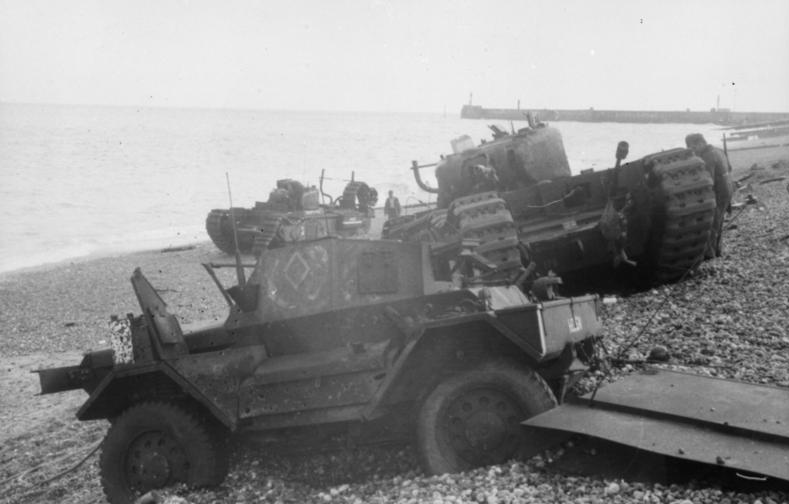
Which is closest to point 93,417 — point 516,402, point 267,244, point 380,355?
point 267,244

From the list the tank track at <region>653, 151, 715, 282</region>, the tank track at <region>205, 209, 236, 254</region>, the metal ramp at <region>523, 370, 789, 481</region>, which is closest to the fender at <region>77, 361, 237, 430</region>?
the metal ramp at <region>523, 370, 789, 481</region>

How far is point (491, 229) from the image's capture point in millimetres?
9977

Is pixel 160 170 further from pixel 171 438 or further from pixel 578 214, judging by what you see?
pixel 171 438

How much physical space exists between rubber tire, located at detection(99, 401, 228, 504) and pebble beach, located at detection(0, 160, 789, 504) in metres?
0.21

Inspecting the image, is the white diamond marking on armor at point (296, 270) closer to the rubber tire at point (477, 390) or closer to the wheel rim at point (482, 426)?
the rubber tire at point (477, 390)

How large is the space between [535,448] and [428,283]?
1.80m

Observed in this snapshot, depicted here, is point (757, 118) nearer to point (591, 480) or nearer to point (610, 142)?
point (610, 142)

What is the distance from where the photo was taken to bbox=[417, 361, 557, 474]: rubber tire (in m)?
5.86

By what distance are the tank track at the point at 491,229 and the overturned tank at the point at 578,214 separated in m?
0.01

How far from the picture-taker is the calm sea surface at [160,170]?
39.4 m

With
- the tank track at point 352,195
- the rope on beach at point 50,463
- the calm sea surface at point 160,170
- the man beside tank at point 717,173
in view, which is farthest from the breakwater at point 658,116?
the rope on beach at point 50,463

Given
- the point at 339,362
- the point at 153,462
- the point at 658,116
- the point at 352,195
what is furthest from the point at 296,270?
the point at 658,116

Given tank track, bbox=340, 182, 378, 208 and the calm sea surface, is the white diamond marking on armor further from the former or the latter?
tank track, bbox=340, 182, 378, 208

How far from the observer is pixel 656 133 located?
3706 inches
